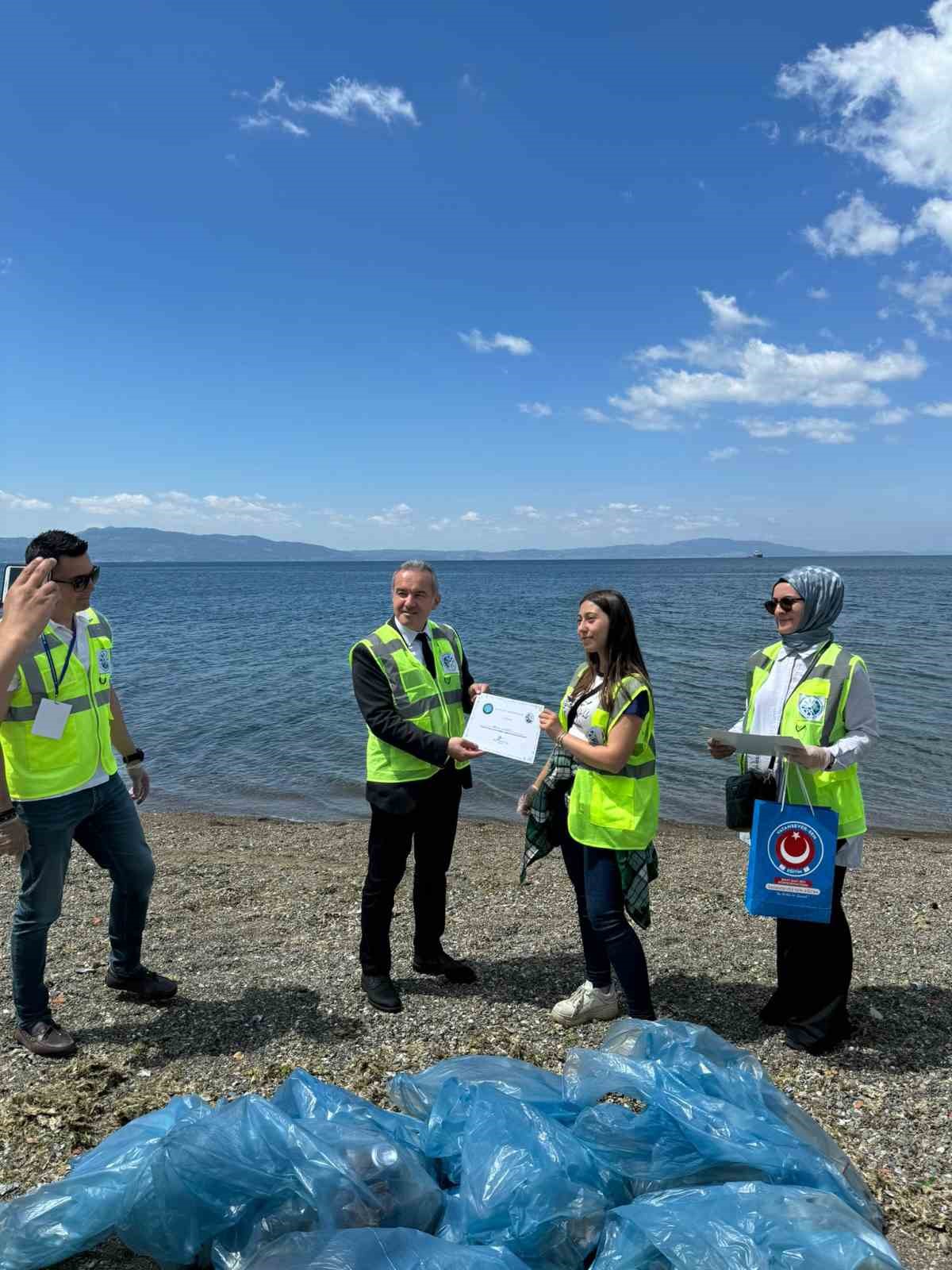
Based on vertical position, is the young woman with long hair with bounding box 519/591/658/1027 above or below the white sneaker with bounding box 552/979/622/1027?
above

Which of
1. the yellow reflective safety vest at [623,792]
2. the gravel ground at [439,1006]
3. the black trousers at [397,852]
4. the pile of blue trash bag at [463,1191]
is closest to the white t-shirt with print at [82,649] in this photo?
the gravel ground at [439,1006]

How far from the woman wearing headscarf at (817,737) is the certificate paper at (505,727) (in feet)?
2.95

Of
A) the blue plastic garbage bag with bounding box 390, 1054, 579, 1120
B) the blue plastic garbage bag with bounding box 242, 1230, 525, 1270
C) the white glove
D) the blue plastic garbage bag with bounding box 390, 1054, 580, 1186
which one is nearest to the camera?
the blue plastic garbage bag with bounding box 242, 1230, 525, 1270

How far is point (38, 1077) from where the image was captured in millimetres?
3799

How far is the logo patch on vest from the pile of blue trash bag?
173 centimetres

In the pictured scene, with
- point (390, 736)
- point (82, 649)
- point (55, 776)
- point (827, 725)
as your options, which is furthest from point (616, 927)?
point (82, 649)

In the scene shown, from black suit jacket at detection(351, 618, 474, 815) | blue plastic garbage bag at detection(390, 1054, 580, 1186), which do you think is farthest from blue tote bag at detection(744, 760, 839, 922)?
black suit jacket at detection(351, 618, 474, 815)

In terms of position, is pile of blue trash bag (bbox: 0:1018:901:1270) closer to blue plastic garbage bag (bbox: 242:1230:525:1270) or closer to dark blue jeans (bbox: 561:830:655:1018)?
blue plastic garbage bag (bbox: 242:1230:525:1270)

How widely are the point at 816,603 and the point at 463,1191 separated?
2.86 m

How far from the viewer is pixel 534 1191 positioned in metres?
2.36

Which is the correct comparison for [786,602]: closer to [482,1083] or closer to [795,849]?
[795,849]

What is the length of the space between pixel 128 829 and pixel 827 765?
3.56 m

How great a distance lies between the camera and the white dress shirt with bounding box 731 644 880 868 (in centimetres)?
A: 375

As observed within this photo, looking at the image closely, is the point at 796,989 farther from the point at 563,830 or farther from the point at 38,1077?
the point at 38,1077
